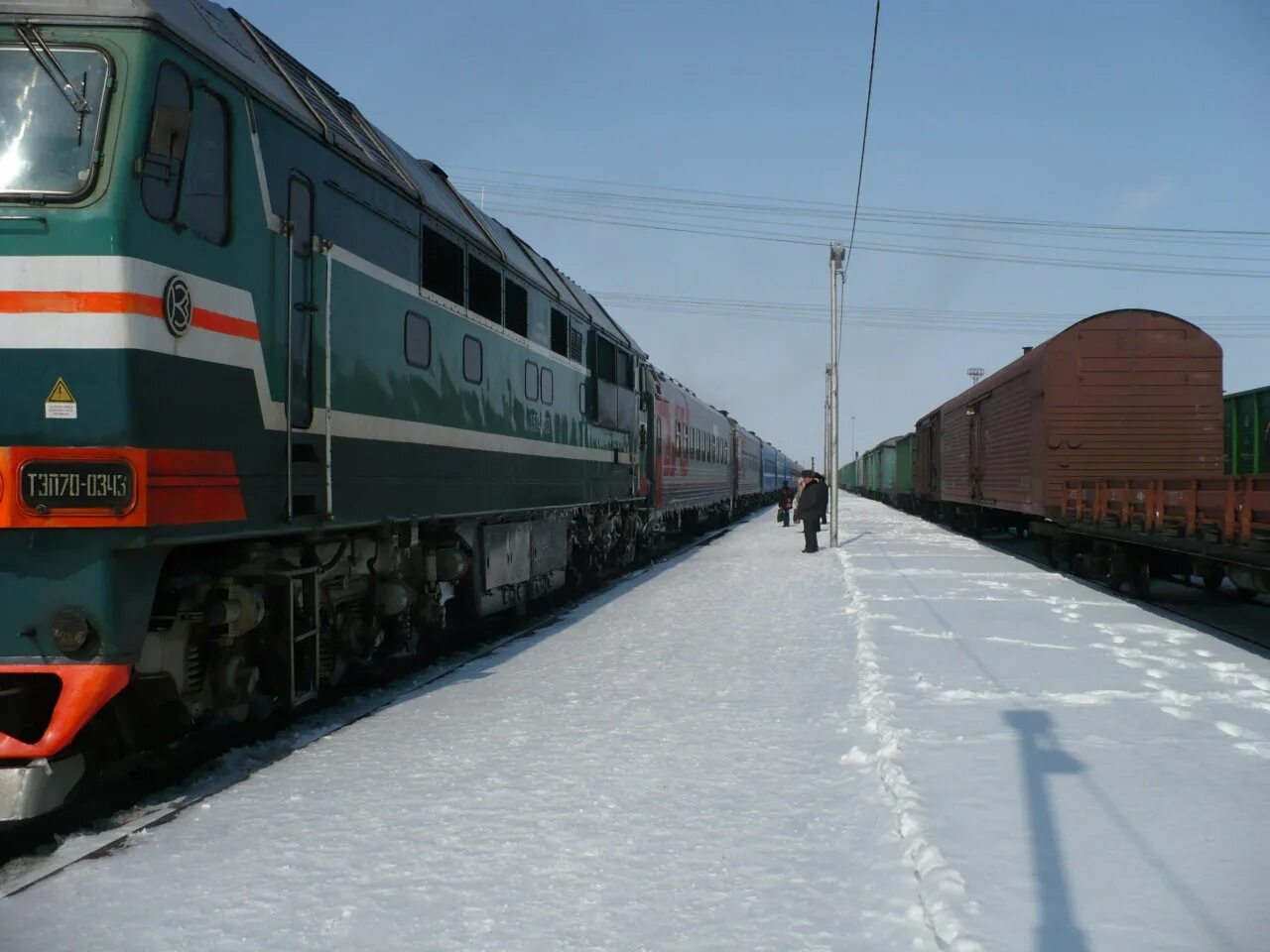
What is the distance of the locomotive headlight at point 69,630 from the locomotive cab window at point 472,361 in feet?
15.1

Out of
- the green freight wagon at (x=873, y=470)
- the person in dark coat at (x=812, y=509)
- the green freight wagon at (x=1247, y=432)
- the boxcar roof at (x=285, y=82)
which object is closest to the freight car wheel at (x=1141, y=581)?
the green freight wagon at (x=1247, y=432)

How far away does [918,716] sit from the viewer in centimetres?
615

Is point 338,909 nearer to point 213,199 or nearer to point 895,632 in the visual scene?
point 213,199

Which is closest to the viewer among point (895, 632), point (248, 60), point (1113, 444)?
point (248, 60)

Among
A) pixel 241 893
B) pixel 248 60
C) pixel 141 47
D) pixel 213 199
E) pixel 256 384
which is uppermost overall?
pixel 248 60

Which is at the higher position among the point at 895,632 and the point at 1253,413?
the point at 1253,413

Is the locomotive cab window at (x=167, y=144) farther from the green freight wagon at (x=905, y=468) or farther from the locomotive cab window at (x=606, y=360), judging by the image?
the green freight wagon at (x=905, y=468)

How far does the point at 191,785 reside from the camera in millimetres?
5195

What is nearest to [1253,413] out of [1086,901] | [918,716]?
[918,716]

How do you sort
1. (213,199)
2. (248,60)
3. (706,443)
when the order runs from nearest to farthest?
(213,199)
(248,60)
(706,443)

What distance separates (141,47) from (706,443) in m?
24.1

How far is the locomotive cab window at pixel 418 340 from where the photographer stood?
734 cm

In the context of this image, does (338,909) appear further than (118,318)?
No

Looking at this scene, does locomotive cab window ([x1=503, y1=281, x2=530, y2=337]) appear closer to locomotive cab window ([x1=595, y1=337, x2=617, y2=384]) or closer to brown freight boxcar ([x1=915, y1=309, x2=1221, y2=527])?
locomotive cab window ([x1=595, y1=337, x2=617, y2=384])
